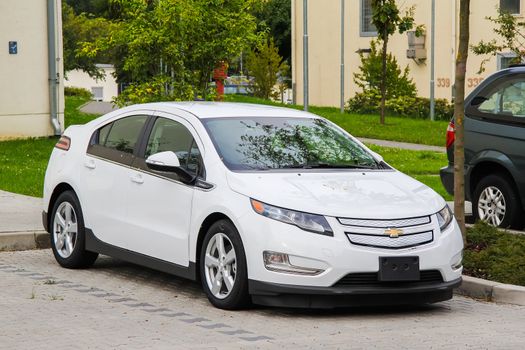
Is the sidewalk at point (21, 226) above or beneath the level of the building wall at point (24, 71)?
beneath

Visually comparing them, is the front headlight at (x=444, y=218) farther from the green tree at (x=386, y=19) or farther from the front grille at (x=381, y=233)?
the green tree at (x=386, y=19)

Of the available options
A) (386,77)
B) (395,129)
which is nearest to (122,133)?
(395,129)

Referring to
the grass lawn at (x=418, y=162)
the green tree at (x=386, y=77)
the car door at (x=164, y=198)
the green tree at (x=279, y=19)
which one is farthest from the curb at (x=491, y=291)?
the green tree at (x=279, y=19)

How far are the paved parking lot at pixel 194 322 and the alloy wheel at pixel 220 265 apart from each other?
18cm

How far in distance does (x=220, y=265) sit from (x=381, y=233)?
1234mm

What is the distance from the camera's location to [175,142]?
997cm

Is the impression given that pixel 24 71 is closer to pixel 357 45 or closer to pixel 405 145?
pixel 405 145

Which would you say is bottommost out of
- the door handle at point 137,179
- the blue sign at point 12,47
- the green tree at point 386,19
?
the door handle at point 137,179

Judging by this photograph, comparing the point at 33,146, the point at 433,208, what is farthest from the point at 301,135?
the point at 33,146

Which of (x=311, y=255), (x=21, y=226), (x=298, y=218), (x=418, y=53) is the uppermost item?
(x=418, y=53)

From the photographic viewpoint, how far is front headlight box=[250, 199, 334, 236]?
8.56 m

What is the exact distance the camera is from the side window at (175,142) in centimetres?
963

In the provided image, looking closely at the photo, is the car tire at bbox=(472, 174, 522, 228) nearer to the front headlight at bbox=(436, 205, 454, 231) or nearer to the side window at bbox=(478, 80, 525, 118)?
the side window at bbox=(478, 80, 525, 118)

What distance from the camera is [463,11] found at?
11.2 m
